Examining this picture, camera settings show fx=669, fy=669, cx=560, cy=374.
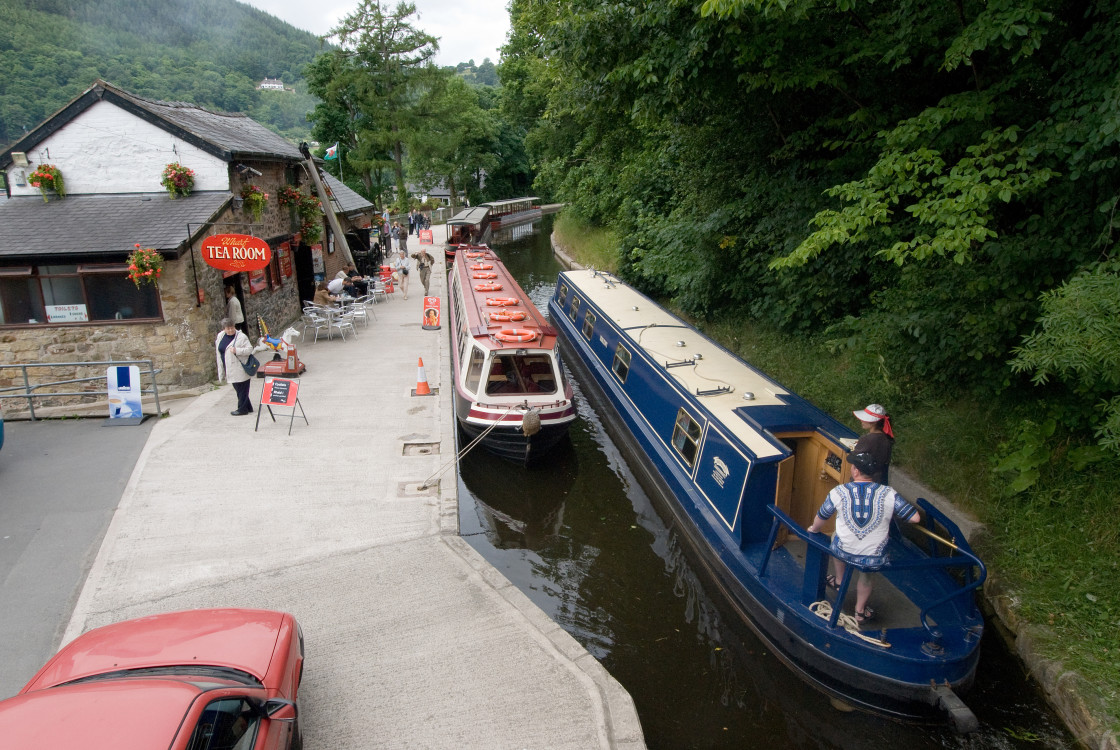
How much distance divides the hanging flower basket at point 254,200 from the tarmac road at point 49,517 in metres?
5.50

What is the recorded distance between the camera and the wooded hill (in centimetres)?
5766

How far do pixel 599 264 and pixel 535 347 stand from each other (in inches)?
633

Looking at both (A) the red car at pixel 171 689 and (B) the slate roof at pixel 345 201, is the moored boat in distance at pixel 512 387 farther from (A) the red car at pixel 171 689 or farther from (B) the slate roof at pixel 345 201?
(B) the slate roof at pixel 345 201

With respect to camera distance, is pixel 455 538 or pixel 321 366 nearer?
pixel 455 538

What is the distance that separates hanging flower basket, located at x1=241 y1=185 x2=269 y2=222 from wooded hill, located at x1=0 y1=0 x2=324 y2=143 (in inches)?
1285

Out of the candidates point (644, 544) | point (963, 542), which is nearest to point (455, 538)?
point (644, 544)

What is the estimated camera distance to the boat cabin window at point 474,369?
33.7 ft

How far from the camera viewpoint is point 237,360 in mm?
10289

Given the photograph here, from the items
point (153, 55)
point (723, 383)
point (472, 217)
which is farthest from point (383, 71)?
point (153, 55)

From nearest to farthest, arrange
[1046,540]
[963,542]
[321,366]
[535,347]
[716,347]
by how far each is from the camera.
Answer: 1. [963,542]
2. [1046,540]
3. [535,347]
4. [716,347]
5. [321,366]

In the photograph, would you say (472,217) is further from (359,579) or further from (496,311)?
(359,579)

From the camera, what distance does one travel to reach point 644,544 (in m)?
8.43

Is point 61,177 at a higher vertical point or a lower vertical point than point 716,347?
higher

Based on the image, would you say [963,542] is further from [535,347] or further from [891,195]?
[535,347]
